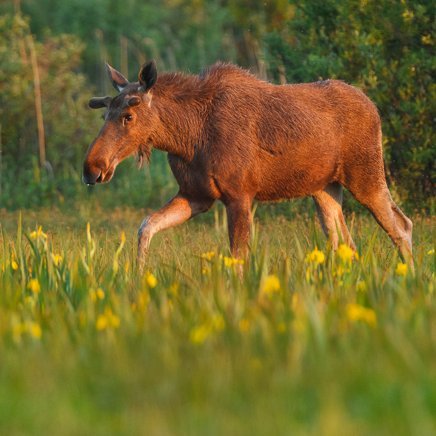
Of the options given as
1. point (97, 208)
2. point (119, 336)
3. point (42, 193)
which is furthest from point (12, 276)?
point (42, 193)

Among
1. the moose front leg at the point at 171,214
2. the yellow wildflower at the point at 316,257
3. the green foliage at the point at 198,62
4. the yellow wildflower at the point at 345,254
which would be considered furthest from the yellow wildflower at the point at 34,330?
the green foliage at the point at 198,62

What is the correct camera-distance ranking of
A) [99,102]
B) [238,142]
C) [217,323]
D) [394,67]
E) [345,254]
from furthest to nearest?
[394,67] → [99,102] → [238,142] → [345,254] → [217,323]

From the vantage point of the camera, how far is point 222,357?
13.4 ft

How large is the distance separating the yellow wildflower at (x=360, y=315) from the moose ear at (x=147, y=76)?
3.76m

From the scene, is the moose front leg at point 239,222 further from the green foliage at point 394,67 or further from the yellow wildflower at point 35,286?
the green foliage at point 394,67

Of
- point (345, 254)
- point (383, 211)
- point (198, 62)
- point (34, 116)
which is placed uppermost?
point (345, 254)

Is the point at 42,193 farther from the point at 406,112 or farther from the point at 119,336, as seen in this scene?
the point at 119,336

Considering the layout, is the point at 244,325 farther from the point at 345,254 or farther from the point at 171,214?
the point at 171,214

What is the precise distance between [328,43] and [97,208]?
357 cm

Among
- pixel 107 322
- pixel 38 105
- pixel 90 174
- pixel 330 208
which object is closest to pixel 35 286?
pixel 107 322

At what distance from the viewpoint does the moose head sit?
784cm

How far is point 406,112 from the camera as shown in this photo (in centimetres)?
1159

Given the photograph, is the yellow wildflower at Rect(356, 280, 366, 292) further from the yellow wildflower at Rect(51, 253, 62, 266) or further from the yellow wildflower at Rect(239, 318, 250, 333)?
the yellow wildflower at Rect(51, 253, 62, 266)

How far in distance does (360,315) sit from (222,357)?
0.70 metres
